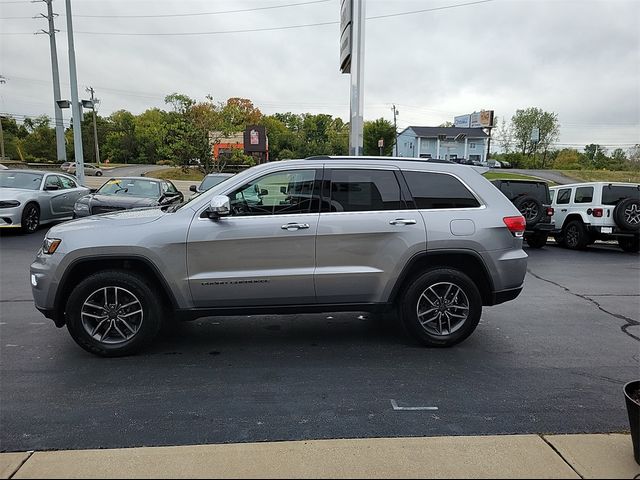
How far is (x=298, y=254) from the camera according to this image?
14.0ft

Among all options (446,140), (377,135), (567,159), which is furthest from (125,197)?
(567,159)

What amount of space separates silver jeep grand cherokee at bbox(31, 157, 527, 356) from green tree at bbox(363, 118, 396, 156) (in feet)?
233

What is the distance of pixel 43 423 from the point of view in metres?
3.17

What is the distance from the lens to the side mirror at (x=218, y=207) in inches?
160

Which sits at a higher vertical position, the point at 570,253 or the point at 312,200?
the point at 312,200

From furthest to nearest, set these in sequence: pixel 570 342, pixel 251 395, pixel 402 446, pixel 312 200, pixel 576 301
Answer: pixel 576 301
pixel 570 342
pixel 312 200
pixel 251 395
pixel 402 446

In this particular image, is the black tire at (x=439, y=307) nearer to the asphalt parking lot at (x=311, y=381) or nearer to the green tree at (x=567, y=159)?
the asphalt parking lot at (x=311, y=381)

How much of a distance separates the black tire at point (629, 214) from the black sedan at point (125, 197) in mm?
10545

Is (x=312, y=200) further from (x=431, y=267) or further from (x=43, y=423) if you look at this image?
(x=43, y=423)

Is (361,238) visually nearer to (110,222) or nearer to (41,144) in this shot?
(110,222)

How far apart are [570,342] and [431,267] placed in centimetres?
183

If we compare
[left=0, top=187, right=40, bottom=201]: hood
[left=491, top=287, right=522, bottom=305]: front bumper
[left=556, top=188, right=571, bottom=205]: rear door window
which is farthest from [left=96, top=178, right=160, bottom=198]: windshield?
[left=556, top=188, right=571, bottom=205]: rear door window

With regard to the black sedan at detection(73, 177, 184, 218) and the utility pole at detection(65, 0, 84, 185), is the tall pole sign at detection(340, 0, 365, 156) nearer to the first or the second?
the black sedan at detection(73, 177, 184, 218)

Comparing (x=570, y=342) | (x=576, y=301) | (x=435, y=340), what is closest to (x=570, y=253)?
(x=576, y=301)
